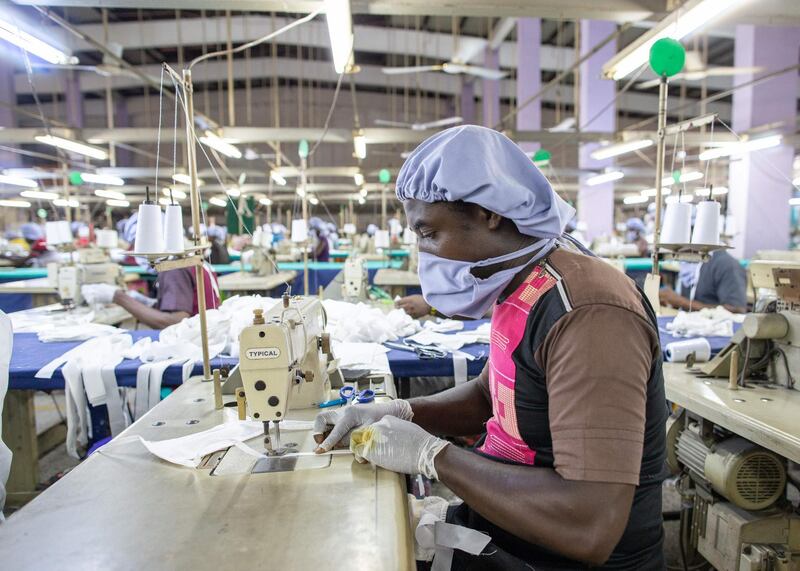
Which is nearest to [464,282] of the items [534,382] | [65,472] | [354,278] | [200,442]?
[534,382]

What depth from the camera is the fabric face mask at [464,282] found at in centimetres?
122

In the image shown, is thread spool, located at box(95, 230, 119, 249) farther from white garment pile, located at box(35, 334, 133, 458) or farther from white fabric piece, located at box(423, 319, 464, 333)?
white fabric piece, located at box(423, 319, 464, 333)

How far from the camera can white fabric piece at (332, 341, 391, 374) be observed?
2256 mm

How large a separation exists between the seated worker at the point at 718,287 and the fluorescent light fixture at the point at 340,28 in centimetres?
322

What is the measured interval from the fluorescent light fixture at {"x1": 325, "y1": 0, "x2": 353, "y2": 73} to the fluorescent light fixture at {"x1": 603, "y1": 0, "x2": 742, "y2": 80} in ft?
5.50

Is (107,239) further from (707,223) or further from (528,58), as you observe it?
(528,58)

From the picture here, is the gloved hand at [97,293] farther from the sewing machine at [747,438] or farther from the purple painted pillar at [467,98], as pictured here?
the purple painted pillar at [467,98]

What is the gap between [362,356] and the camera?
247 centimetres

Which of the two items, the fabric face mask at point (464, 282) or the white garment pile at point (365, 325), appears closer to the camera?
the fabric face mask at point (464, 282)

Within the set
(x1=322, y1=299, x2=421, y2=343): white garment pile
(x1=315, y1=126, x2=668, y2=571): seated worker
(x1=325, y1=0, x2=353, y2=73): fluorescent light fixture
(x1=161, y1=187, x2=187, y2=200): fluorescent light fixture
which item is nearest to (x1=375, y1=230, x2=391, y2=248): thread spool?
(x1=161, y1=187, x2=187, y2=200): fluorescent light fixture

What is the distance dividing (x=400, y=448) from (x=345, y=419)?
9.1 inches

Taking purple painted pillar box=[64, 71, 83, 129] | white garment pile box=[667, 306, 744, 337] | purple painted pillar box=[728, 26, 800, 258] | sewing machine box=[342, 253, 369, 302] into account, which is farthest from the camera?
purple painted pillar box=[64, 71, 83, 129]

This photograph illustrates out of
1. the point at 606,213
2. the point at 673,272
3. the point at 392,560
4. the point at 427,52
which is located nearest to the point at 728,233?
the point at 673,272

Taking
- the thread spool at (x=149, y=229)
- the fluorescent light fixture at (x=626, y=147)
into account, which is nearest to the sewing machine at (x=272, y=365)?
the thread spool at (x=149, y=229)
